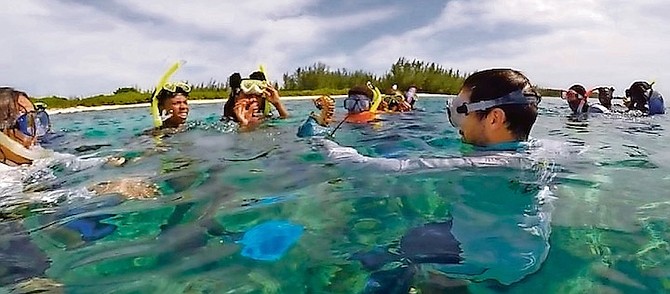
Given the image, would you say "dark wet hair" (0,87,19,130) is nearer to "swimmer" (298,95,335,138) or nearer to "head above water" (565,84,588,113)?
"swimmer" (298,95,335,138)

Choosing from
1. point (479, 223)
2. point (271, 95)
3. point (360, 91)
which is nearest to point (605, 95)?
point (360, 91)


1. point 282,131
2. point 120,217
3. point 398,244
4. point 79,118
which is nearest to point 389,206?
point 398,244

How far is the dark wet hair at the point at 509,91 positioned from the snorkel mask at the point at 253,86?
4.48 meters

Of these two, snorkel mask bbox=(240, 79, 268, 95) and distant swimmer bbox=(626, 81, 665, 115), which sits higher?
snorkel mask bbox=(240, 79, 268, 95)

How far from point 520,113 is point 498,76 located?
240mm

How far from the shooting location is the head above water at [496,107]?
3.08 metres

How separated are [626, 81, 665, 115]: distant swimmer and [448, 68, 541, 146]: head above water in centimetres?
864

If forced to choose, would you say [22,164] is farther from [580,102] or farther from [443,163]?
[580,102]

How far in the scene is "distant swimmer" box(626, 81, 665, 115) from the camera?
10.4m

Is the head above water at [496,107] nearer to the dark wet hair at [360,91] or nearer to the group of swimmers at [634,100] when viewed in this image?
the dark wet hair at [360,91]

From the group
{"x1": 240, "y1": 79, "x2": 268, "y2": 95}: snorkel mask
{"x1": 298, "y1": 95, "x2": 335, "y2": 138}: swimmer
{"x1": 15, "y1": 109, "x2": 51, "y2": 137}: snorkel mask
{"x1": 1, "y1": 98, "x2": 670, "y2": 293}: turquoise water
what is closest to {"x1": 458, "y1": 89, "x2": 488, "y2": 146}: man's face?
{"x1": 1, "y1": 98, "x2": 670, "y2": 293}: turquoise water

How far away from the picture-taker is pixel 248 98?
7.55 m

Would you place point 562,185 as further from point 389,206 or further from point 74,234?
point 74,234

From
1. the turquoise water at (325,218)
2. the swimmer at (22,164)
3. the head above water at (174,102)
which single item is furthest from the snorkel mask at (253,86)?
the swimmer at (22,164)
